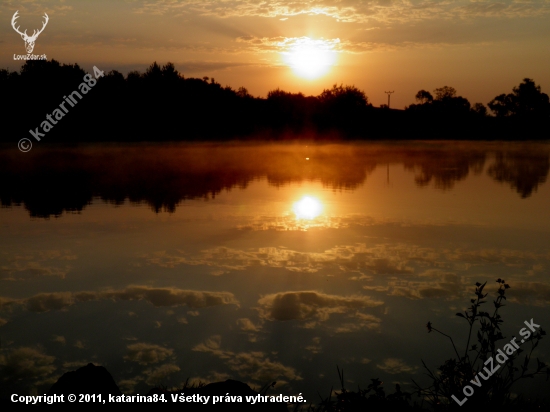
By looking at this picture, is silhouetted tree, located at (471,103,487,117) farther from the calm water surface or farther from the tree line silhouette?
the calm water surface

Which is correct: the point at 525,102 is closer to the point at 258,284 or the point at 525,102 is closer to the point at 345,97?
the point at 345,97

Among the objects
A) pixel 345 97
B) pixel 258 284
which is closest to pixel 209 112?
pixel 345 97

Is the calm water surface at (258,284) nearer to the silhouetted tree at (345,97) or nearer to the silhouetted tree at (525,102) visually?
the silhouetted tree at (345,97)

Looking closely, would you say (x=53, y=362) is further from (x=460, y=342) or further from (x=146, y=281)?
(x=460, y=342)

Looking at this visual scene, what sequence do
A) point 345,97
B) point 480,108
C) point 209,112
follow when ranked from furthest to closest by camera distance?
1. point 480,108
2. point 345,97
3. point 209,112

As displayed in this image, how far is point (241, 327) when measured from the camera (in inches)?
214

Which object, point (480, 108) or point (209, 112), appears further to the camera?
point (480, 108)

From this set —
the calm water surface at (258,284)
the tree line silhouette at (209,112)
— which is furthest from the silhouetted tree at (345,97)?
the calm water surface at (258,284)

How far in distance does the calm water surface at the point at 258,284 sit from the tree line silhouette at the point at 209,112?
49.7 metres

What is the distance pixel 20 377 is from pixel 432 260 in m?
5.46

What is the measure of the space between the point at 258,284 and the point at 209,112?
7294 centimetres

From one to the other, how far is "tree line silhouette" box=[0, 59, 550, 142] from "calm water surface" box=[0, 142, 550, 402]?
49.7 meters

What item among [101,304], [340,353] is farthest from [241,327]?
[101,304]

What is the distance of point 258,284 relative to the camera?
6.75m
